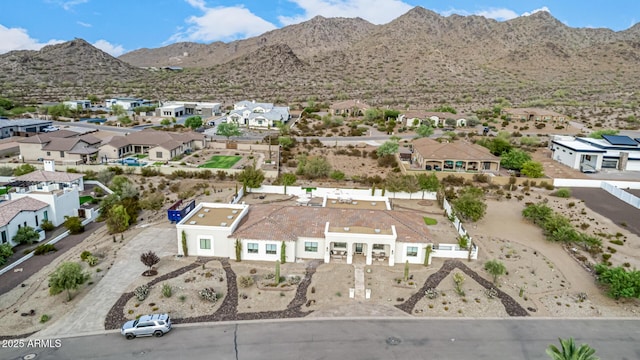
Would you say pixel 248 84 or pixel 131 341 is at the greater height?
pixel 248 84

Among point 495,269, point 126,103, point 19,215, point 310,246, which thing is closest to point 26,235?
point 19,215

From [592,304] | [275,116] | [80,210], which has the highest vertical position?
[275,116]

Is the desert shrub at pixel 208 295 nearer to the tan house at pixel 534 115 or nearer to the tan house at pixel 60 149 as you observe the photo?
the tan house at pixel 60 149

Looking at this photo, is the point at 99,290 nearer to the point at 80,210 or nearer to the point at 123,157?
the point at 80,210

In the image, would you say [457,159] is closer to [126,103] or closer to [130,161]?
[130,161]

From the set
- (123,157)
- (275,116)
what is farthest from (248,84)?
(123,157)

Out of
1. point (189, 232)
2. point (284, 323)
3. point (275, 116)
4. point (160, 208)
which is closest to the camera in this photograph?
point (284, 323)
